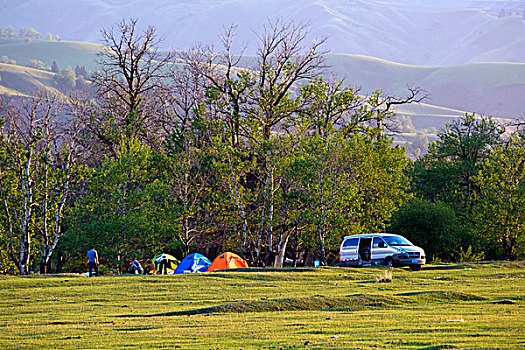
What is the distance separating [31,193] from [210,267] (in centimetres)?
1346

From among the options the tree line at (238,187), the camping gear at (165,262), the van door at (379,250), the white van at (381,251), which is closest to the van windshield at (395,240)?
the white van at (381,251)

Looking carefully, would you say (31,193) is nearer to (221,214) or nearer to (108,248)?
(108,248)

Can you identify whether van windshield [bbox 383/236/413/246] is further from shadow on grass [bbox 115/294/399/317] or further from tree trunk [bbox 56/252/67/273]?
tree trunk [bbox 56/252/67/273]

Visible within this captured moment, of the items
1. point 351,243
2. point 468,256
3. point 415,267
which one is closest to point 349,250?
point 351,243

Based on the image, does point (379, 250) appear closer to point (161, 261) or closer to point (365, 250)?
point (365, 250)

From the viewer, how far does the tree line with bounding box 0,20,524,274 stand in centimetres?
4506

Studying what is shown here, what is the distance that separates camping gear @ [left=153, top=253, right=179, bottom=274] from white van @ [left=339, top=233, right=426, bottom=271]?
43.1ft

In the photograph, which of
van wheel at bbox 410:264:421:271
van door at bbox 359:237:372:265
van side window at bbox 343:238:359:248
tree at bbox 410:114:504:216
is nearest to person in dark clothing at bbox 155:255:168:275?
van side window at bbox 343:238:359:248

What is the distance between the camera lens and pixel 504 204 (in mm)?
51531

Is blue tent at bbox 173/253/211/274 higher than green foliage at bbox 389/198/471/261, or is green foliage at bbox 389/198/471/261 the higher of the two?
green foliage at bbox 389/198/471/261

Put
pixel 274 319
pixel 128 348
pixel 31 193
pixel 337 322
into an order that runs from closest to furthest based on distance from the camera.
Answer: pixel 128 348, pixel 337 322, pixel 274 319, pixel 31 193

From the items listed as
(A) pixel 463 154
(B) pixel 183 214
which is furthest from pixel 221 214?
(A) pixel 463 154

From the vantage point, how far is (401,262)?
37219 millimetres

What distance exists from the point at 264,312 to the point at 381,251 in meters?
20.3
